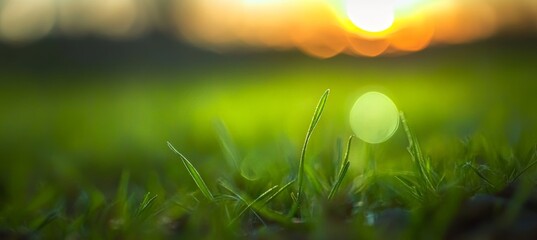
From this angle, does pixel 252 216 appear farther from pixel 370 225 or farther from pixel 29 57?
pixel 29 57

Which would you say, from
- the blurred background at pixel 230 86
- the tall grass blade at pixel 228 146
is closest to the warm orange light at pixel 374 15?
the blurred background at pixel 230 86

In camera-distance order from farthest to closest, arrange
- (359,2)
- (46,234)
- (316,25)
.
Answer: (316,25) < (359,2) < (46,234)

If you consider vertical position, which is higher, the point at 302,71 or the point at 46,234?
the point at 46,234

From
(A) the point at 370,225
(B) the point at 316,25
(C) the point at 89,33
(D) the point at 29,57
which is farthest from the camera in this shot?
(C) the point at 89,33

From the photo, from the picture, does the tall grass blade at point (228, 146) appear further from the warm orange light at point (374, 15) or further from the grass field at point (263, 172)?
the warm orange light at point (374, 15)

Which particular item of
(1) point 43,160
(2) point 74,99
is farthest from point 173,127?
(2) point 74,99

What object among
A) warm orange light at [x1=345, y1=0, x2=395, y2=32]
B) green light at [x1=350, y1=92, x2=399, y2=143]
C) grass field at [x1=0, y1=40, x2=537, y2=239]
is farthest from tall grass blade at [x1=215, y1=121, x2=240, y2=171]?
warm orange light at [x1=345, y1=0, x2=395, y2=32]

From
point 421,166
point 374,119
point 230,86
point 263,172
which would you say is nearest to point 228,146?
point 263,172
